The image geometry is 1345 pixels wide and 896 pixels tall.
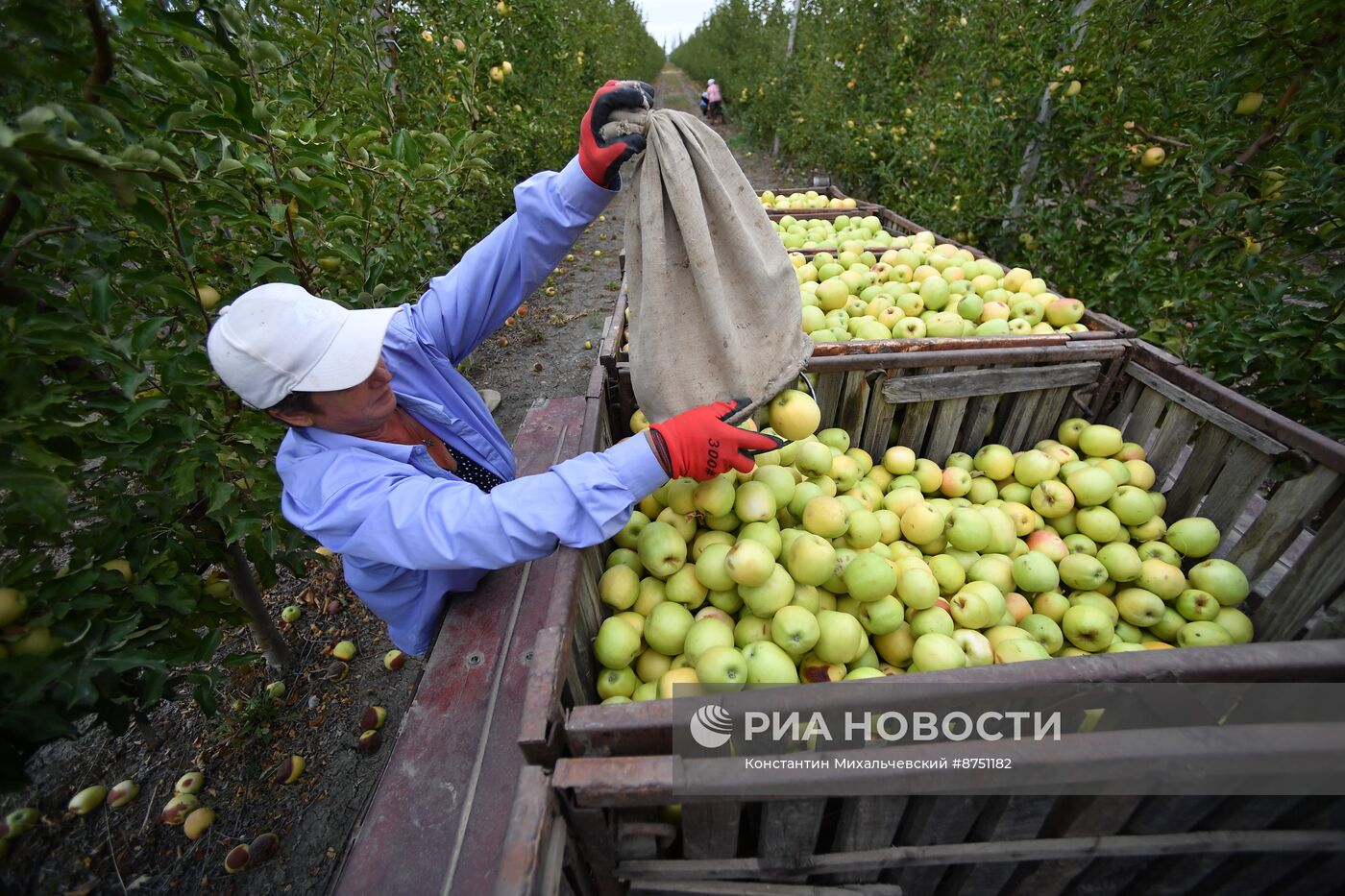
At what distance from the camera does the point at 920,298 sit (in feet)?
10.7

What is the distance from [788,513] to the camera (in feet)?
7.39

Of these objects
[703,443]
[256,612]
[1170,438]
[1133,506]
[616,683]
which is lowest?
[256,612]

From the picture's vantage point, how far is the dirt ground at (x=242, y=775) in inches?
95.3

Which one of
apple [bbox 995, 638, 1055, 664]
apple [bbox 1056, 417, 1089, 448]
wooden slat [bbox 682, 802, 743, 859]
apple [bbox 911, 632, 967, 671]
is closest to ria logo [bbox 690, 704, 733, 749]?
wooden slat [bbox 682, 802, 743, 859]

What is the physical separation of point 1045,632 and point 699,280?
1.85 m

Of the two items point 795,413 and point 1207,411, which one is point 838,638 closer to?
point 795,413

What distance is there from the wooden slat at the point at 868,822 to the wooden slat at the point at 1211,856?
2.43 ft

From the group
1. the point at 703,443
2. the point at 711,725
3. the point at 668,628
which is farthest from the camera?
the point at 668,628

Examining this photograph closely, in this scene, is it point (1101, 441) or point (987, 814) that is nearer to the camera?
point (987, 814)

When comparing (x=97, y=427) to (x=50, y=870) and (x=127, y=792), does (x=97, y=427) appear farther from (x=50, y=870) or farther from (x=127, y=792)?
(x=50, y=870)

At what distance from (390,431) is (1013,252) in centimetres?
602

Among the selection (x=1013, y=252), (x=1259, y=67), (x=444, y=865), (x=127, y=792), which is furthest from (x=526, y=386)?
(x=1259, y=67)

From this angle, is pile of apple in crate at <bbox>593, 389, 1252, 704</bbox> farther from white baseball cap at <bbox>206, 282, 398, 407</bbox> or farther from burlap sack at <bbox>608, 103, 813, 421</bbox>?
white baseball cap at <bbox>206, 282, 398, 407</bbox>

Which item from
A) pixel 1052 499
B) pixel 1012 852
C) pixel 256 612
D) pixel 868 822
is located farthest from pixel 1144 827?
pixel 256 612
